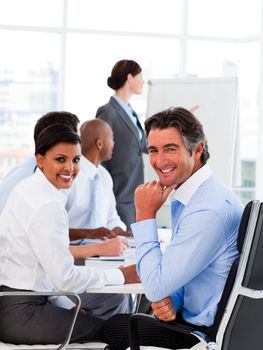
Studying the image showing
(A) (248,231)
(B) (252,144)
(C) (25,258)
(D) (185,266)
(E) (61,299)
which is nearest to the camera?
(A) (248,231)

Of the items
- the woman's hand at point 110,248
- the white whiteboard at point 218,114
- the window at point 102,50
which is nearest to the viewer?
the woman's hand at point 110,248

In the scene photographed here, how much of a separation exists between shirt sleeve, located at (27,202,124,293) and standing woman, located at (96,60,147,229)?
2.89 m

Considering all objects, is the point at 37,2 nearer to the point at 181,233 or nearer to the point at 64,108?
the point at 64,108

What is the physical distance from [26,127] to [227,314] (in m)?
5.87

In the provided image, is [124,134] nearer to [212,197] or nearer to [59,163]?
[59,163]

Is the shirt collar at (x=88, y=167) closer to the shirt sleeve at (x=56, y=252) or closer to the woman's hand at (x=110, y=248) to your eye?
the woman's hand at (x=110, y=248)

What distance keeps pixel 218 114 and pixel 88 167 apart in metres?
2.12

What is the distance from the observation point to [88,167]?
13.3ft

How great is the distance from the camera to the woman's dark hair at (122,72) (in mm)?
5438

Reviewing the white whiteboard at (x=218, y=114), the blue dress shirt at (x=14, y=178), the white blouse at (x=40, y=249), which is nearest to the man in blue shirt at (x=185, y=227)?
A: the white blouse at (x=40, y=249)

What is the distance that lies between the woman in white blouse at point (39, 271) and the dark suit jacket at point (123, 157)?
8.97 feet

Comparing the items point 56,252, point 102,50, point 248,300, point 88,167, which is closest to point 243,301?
point 248,300

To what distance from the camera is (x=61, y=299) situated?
117 inches

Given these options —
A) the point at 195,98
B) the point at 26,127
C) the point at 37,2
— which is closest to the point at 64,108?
the point at 26,127
